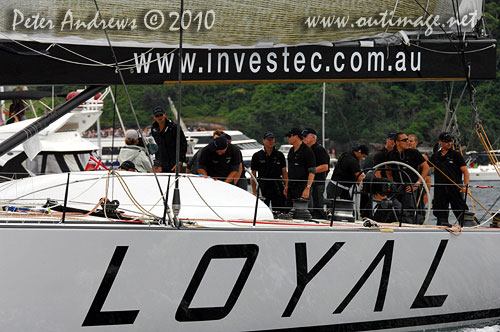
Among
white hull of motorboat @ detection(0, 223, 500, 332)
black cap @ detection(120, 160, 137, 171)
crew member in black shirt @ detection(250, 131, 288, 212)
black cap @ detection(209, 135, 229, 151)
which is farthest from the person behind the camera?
crew member in black shirt @ detection(250, 131, 288, 212)

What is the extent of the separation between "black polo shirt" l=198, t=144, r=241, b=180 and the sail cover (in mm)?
1345

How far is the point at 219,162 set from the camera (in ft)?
25.3

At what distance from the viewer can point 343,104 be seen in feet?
174

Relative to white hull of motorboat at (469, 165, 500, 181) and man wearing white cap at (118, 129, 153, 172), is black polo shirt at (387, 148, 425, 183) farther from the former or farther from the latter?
white hull of motorboat at (469, 165, 500, 181)

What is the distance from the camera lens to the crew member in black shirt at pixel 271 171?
797 cm

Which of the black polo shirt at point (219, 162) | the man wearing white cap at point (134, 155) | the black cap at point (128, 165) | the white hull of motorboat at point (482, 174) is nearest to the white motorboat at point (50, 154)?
the man wearing white cap at point (134, 155)

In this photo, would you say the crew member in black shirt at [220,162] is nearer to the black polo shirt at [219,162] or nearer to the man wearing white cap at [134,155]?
the black polo shirt at [219,162]

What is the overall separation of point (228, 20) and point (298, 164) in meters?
1.79

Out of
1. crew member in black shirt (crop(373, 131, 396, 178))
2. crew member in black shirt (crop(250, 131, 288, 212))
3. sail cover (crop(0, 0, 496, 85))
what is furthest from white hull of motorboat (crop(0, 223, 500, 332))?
crew member in black shirt (crop(250, 131, 288, 212))

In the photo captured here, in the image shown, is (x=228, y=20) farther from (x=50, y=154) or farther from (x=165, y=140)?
(x=50, y=154)

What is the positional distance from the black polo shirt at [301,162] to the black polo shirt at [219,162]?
1.57 feet

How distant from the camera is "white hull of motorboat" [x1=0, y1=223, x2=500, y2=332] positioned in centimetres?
547

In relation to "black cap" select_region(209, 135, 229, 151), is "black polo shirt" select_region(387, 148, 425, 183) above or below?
below

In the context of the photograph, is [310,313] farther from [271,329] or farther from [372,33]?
[372,33]
